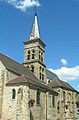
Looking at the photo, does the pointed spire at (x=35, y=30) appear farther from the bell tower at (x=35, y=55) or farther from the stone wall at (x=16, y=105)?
the stone wall at (x=16, y=105)

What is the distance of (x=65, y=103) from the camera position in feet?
152

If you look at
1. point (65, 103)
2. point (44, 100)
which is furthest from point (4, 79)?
point (65, 103)

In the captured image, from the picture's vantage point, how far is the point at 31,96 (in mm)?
33406

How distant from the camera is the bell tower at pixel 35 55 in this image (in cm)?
5131

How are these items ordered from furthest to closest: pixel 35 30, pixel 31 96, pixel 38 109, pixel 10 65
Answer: pixel 35 30 → pixel 10 65 → pixel 38 109 → pixel 31 96

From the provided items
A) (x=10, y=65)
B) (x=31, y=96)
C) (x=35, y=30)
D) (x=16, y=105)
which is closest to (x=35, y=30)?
(x=35, y=30)

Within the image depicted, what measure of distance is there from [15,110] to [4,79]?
18.3 ft

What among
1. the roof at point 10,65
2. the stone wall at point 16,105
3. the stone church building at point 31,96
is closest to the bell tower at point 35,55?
the stone church building at point 31,96

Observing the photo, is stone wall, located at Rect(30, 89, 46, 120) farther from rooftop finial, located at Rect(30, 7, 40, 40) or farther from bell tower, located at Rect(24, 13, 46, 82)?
rooftop finial, located at Rect(30, 7, 40, 40)

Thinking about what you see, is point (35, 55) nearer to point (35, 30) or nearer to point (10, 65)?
point (35, 30)

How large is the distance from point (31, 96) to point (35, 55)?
2077 centimetres

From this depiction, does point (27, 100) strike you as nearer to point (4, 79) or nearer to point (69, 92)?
point (4, 79)

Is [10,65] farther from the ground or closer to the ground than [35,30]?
closer to the ground

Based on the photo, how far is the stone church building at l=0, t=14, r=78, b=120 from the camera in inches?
1234
